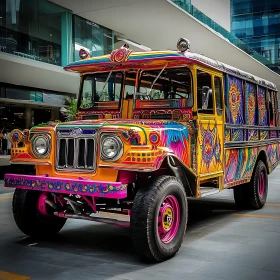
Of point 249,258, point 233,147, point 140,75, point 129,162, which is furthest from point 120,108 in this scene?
point 249,258

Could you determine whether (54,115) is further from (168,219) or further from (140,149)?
(140,149)

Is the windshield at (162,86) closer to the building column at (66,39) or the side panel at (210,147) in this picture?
the side panel at (210,147)

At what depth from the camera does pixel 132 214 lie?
5070 mm

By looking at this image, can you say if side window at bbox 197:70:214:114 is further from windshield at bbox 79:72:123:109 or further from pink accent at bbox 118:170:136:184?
pink accent at bbox 118:170:136:184

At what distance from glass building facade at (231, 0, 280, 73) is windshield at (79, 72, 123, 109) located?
176 ft

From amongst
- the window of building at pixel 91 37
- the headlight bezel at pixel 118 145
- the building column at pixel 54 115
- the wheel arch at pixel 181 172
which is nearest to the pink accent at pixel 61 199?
the headlight bezel at pixel 118 145

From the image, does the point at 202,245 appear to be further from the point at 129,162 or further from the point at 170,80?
the point at 170,80

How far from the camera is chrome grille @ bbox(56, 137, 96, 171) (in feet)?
18.1

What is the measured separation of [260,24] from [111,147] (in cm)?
5929

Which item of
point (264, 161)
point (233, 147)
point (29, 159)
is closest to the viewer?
point (29, 159)

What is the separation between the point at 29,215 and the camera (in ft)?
20.3

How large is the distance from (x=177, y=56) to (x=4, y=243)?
11.5 ft

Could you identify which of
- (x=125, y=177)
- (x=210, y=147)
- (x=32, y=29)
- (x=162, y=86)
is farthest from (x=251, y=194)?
Result: (x=32, y=29)

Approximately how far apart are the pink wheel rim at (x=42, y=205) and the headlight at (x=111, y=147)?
132cm
